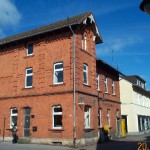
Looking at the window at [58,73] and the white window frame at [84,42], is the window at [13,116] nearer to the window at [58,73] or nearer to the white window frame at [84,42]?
the window at [58,73]

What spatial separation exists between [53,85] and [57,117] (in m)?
2.64

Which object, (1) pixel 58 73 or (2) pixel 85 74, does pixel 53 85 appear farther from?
(2) pixel 85 74

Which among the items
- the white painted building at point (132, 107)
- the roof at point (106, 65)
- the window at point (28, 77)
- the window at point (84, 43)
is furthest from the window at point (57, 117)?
the white painted building at point (132, 107)

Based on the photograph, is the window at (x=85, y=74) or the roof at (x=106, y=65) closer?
the window at (x=85, y=74)

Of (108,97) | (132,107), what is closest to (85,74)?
Result: (108,97)

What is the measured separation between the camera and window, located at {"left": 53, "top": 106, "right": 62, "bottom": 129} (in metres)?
20.3

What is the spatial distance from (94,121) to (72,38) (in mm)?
7583

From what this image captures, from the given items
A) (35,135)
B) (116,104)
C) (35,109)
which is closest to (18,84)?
(35,109)

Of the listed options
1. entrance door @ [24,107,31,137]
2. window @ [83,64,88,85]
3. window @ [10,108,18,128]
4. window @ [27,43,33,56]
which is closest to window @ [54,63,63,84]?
window @ [83,64,88,85]

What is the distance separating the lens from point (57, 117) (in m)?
20.6

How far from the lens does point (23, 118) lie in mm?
22594

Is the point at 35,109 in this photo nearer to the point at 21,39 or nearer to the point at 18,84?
the point at 18,84

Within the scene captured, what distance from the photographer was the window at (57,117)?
800 inches

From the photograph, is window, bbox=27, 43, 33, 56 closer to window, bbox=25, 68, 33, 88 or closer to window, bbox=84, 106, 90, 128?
window, bbox=25, 68, 33, 88
